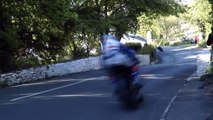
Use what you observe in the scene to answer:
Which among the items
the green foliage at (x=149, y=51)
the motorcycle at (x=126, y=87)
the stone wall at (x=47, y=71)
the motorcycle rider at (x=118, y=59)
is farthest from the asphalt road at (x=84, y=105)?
the green foliage at (x=149, y=51)

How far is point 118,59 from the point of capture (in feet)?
37.8

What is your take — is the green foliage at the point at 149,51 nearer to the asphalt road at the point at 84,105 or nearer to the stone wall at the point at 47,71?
the stone wall at the point at 47,71

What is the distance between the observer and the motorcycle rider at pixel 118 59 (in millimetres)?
11523

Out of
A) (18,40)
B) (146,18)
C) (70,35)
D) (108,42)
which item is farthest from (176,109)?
(146,18)

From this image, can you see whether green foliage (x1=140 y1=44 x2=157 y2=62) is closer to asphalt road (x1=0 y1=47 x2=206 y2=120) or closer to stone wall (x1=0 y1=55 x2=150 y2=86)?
stone wall (x1=0 y1=55 x2=150 y2=86)

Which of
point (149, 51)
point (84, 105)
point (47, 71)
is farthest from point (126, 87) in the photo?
point (149, 51)

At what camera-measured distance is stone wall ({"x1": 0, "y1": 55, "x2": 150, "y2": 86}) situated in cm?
2245

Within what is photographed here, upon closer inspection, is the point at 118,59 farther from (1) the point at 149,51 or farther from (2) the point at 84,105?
(1) the point at 149,51

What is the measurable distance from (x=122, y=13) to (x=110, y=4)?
2.18m

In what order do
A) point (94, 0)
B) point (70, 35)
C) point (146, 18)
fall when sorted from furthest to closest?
1. point (146, 18)
2. point (94, 0)
3. point (70, 35)

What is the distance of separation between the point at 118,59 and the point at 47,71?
609 inches

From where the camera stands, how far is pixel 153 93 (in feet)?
48.6

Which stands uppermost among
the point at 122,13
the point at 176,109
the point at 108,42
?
the point at 122,13

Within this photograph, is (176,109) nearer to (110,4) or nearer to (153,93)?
(153,93)
